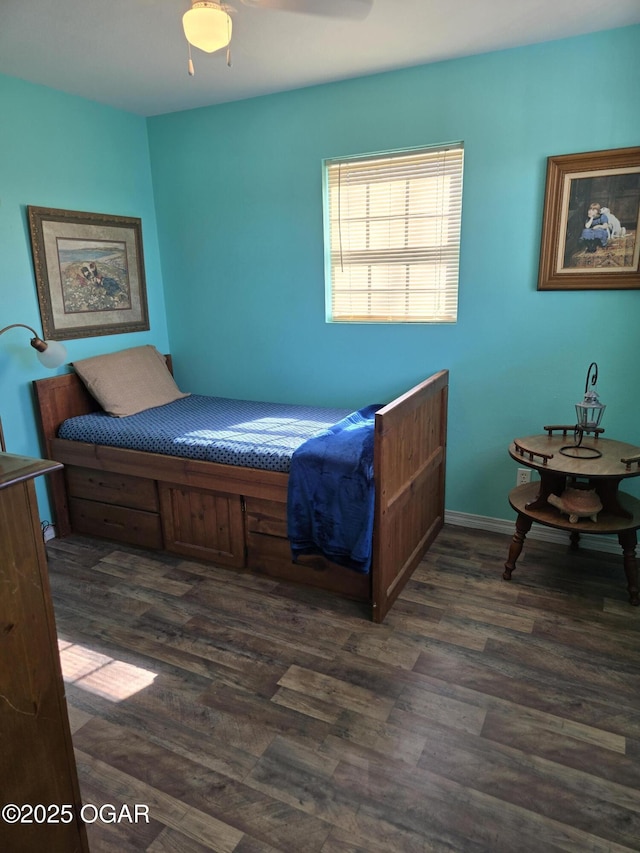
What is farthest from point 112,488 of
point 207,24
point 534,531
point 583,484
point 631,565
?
point 631,565

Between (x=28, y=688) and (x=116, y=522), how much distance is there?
1.96m

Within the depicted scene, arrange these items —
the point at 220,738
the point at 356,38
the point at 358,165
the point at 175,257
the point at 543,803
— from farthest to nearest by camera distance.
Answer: the point at 175,257
the point at 358,165
the point at 356,38
the point at 220,738
the point at 543,803

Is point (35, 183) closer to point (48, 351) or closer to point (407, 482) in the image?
point (48, 351)

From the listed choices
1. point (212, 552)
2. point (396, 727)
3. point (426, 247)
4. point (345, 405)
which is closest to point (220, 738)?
point (396, 727)

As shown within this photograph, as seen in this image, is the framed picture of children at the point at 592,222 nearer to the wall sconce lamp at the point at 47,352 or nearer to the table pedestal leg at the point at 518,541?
the table pedestal leg at the point at 518,541

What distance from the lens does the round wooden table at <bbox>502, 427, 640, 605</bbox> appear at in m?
2.27

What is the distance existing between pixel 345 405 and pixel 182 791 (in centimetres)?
215

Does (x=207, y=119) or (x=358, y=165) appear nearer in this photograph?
(x=358, y=165)

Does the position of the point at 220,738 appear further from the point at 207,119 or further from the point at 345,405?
the point at 207,119

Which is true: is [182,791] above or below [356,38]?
below

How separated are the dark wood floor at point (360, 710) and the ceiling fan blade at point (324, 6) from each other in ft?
7.70

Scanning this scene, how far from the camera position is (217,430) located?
285cm

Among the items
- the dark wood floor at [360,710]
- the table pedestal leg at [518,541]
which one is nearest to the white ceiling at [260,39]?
the table pedestal leg at [518,541]

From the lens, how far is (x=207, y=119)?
10.8 ft
